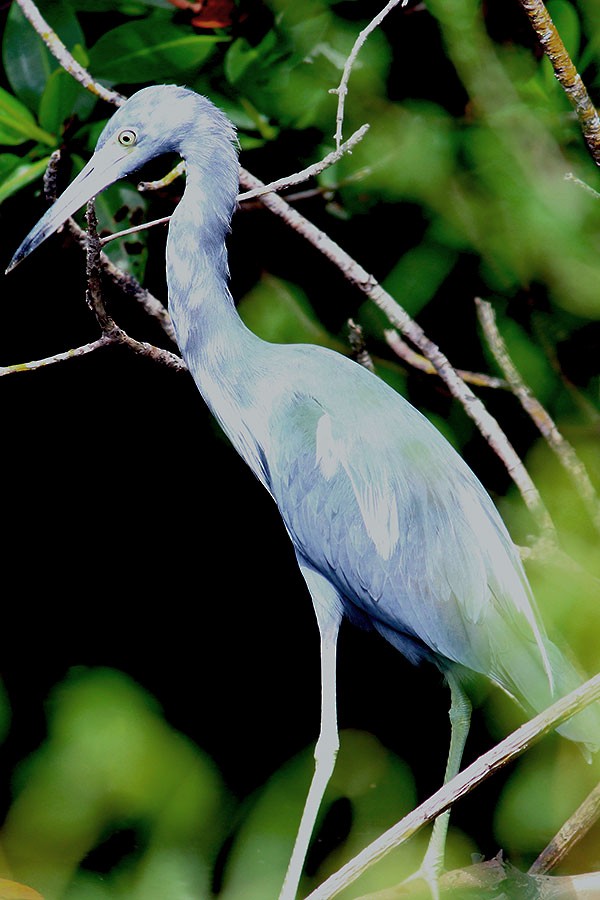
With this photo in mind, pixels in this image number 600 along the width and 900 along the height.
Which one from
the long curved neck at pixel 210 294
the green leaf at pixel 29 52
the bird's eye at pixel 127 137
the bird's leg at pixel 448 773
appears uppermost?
the green leaf at pixel 29 52

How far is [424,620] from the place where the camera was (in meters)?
1.43

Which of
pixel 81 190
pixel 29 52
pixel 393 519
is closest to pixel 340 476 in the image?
pixel 393 519

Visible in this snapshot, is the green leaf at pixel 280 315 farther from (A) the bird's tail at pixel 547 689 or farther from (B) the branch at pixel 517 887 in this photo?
(B) the branch at pixel 517 887

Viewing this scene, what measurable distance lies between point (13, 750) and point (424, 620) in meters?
1.19

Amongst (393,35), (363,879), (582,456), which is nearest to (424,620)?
(582,456)

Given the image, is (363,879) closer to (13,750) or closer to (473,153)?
(13,750)

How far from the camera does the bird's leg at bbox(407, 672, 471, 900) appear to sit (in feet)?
4.63

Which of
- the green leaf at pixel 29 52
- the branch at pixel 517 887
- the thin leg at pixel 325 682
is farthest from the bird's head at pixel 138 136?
the branch at pixel 517 887

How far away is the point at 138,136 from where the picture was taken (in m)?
1.40

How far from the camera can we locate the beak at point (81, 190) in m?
1.34

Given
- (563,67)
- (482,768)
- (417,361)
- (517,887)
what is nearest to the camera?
(482,768)

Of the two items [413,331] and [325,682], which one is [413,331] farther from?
[325,682]

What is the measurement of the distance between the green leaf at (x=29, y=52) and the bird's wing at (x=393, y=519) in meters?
0.72

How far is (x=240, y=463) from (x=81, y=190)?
952 mm
